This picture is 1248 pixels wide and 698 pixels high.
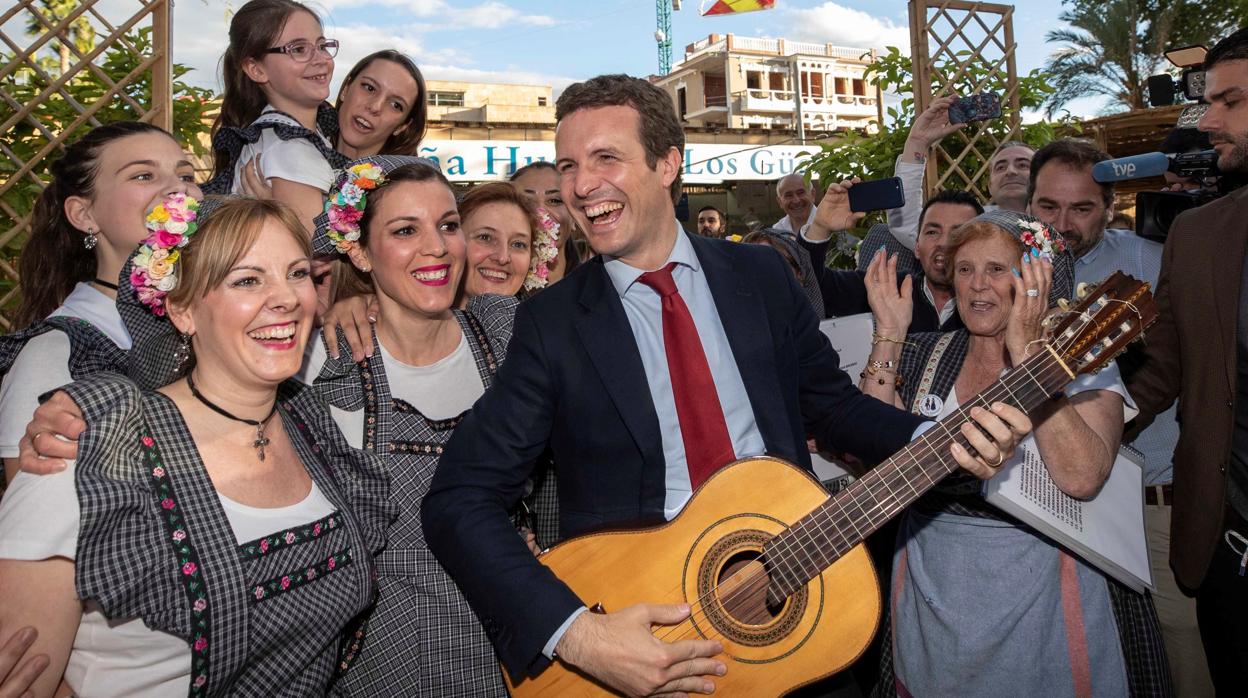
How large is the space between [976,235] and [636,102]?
1.42 m

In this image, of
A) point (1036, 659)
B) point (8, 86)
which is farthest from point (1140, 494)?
point (8, 86)

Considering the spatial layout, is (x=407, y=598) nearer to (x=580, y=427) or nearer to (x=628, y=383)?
(x=580, y=427)

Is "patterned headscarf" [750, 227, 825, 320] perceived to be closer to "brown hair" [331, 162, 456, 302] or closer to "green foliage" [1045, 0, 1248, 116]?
"brown hair" [331, 162, 456, 302]

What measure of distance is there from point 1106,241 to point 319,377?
3421mm

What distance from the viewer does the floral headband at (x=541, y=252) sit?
146 inches

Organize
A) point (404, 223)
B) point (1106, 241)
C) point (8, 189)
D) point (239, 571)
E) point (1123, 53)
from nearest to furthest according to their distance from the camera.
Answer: point (239, 571)
point (404, 223)
point (1106, 241)
point (8, 189)
point (1123, 53)

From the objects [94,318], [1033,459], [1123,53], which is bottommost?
[1033,459]

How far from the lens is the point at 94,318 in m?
2.38

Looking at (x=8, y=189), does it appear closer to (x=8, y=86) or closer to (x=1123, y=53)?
(x=8, y=86)

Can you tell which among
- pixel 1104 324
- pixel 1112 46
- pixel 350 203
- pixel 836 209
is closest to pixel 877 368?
pixel 1104 324

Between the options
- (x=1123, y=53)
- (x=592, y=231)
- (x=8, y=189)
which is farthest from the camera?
(x=1123, y=53)

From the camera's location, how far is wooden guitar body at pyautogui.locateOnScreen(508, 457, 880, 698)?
6.73 feet

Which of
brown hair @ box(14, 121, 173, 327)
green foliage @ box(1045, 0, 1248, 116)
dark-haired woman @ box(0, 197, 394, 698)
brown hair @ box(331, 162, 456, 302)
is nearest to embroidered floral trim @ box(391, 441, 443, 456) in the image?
dark-haired woman @ box(0, 197, 394, 698)

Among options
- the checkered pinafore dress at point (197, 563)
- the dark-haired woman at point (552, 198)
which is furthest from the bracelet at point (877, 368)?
the checkered pinafore dress at point (197, 563)
